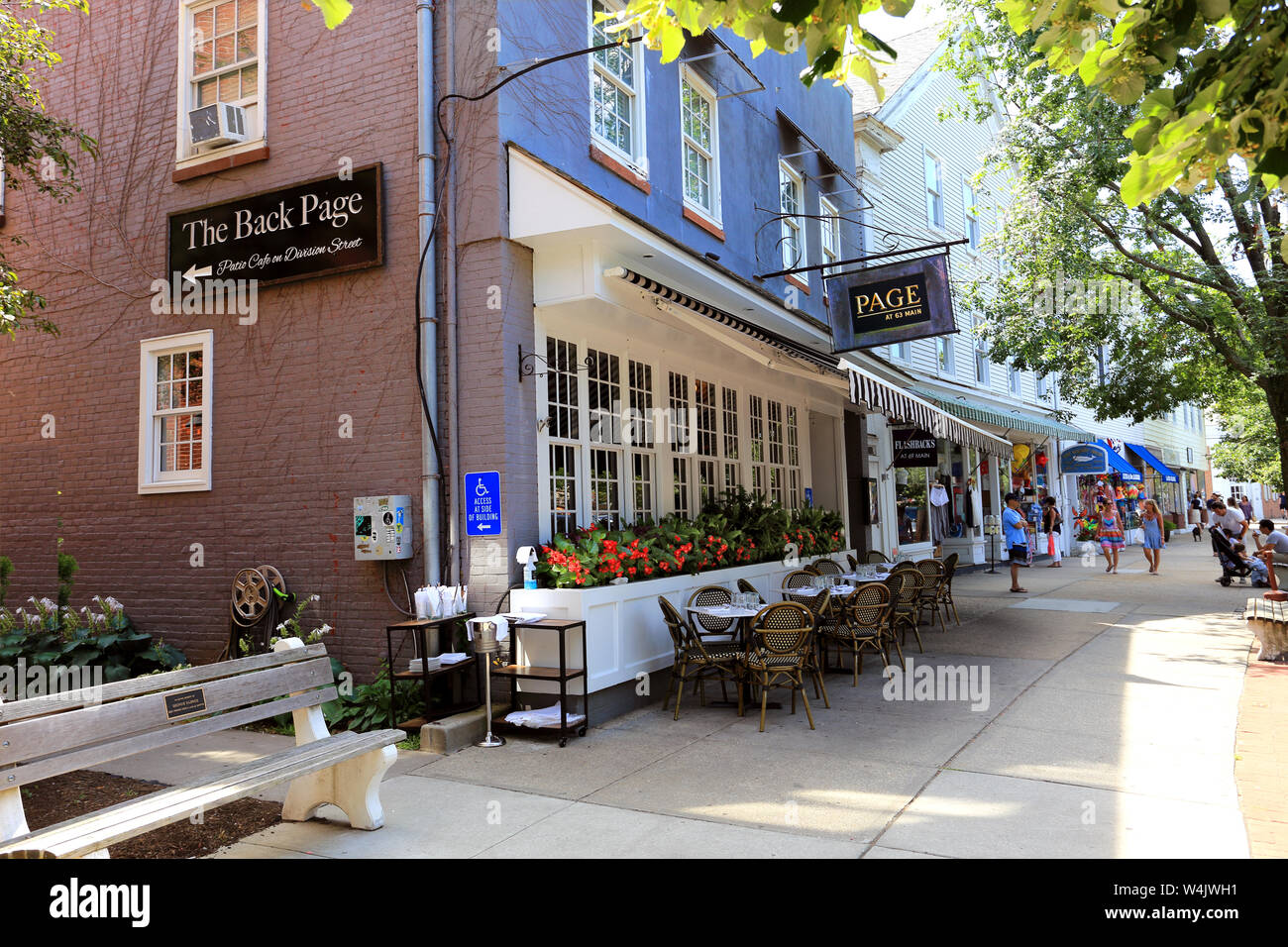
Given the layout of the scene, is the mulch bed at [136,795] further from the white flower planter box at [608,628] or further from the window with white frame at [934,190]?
the window with white frame at [934,190]

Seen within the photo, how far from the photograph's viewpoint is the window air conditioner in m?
8.55

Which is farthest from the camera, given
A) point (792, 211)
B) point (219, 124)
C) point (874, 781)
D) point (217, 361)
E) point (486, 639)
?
point (792, 211)

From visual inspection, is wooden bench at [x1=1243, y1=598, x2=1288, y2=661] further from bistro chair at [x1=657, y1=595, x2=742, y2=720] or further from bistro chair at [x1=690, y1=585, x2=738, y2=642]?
bistro chair at [x1=657, y1=595, x2=742, y2=720]

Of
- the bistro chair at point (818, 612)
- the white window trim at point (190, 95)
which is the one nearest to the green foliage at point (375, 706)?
the bistro chair at point (818, 612)

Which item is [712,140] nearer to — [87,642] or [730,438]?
[730,438]

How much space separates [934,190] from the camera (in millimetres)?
21078

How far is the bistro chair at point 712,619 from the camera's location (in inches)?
320

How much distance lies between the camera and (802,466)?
48.2 feet

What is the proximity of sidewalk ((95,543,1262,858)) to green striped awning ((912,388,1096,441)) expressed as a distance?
8.58 m

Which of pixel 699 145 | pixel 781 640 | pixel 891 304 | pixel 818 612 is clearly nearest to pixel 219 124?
pixel 699 145

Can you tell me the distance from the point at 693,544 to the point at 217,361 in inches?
203

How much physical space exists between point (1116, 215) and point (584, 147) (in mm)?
10460

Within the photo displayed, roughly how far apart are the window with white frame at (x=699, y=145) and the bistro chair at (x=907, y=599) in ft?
16.5
